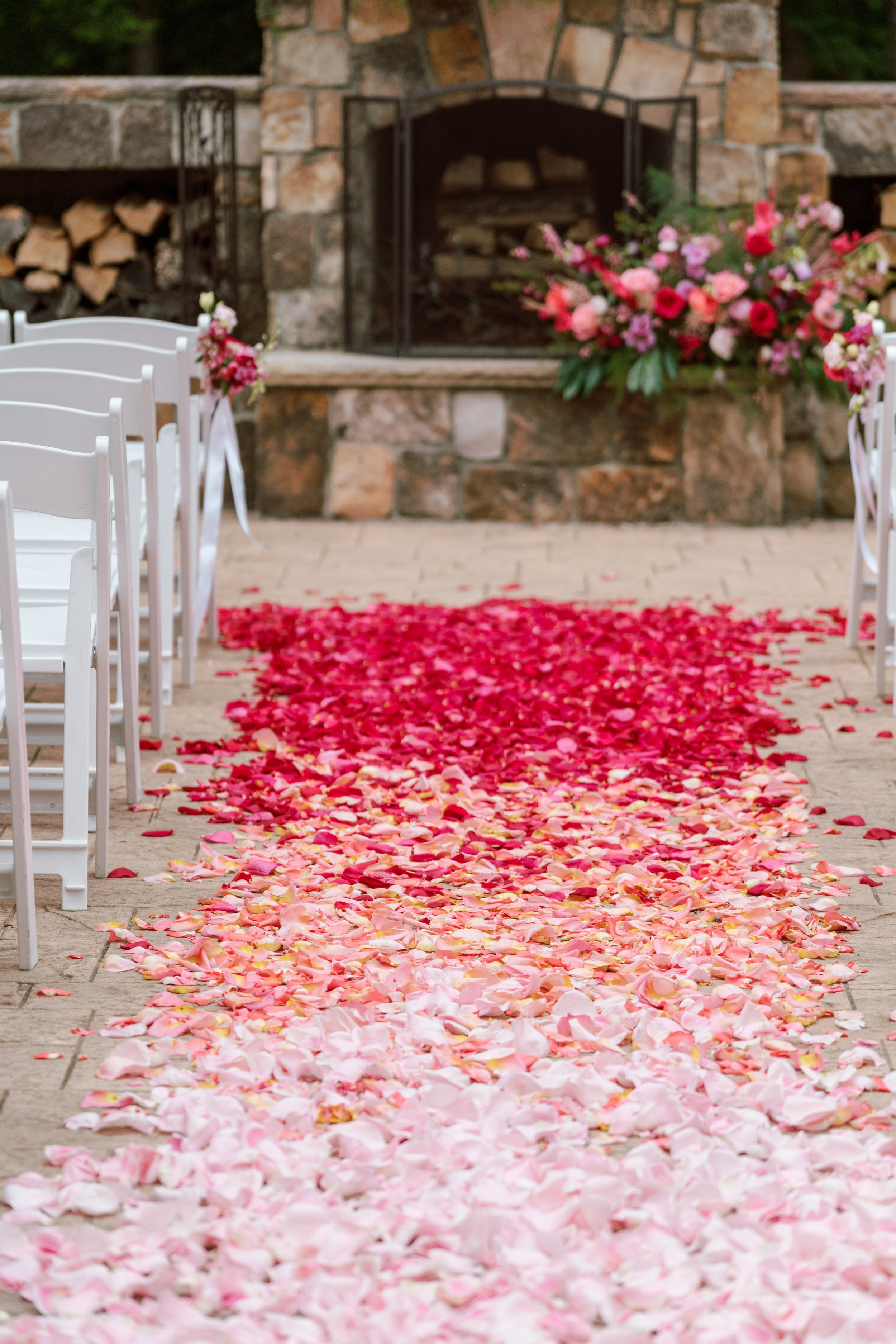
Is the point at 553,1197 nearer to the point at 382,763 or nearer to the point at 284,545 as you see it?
the point at 382,763

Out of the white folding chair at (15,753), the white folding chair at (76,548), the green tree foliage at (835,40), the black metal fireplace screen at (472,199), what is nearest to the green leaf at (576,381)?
the black metal fireplace screen at (472,199)

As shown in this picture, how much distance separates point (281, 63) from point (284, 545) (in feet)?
6.68

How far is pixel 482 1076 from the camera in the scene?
2.16 m

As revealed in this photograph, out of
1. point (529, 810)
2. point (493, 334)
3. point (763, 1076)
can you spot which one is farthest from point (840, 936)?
point (493, 334)

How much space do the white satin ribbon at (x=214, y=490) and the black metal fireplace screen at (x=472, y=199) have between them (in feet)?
7.53

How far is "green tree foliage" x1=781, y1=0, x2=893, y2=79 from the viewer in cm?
1027

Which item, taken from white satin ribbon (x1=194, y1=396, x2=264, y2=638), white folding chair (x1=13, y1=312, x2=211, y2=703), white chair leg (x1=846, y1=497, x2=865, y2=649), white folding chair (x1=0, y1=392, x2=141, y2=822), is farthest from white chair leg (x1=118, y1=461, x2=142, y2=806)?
white chair leg (x1=846, y1=497, x2=865, y2=649)

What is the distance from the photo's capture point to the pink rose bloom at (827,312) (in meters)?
6.23

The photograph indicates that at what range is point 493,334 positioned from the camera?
22.8 ft

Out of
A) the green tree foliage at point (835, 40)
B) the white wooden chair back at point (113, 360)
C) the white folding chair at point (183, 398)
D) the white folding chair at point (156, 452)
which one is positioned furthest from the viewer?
the green tree foliage at point (835, 40)

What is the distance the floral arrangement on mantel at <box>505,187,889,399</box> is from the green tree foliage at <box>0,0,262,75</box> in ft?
14.2

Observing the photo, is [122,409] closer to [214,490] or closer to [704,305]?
[214,490]

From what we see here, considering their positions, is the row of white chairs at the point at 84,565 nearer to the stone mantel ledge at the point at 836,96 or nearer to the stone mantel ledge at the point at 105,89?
the stone mantel ledge at the point at 105,89

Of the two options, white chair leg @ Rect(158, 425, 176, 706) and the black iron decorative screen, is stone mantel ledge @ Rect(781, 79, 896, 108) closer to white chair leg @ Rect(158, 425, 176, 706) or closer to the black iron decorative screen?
the black iron decorative screen
